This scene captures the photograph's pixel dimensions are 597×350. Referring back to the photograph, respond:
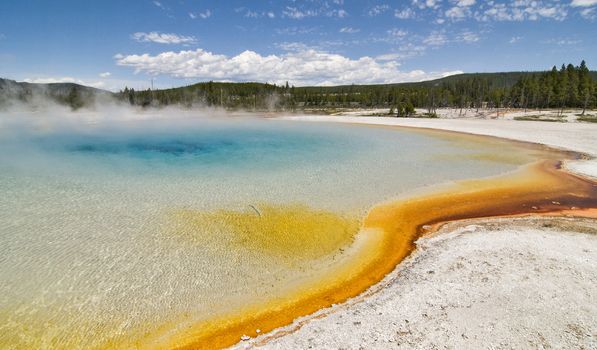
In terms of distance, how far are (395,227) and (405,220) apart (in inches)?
33.6

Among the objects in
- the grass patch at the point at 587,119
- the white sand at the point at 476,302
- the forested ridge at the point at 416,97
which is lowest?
the white sand at the point at 476,302

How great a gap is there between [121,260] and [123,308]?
7.52 ft

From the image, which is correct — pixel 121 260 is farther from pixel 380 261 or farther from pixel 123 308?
pixel 380 261

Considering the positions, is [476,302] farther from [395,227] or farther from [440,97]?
[440,97]

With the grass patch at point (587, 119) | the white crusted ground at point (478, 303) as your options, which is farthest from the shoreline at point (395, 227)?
the grass patch at point (587, 119)

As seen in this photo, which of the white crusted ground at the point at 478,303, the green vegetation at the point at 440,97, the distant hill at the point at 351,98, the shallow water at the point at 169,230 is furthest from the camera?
the distant hill at the point at 351,98

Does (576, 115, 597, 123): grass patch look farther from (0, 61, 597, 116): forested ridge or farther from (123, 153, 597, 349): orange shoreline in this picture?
(123, 153, 597, 349): orange shoreline

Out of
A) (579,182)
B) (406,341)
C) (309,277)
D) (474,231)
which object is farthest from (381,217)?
(579,182)

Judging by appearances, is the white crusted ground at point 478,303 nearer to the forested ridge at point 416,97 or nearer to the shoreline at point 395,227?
the shoreline at point 395,227

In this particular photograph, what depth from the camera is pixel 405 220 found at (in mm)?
12461

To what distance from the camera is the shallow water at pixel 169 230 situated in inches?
295

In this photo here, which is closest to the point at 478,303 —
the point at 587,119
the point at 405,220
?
the point at 405,220

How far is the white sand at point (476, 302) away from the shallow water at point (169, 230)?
1.89m

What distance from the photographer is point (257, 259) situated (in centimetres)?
962
